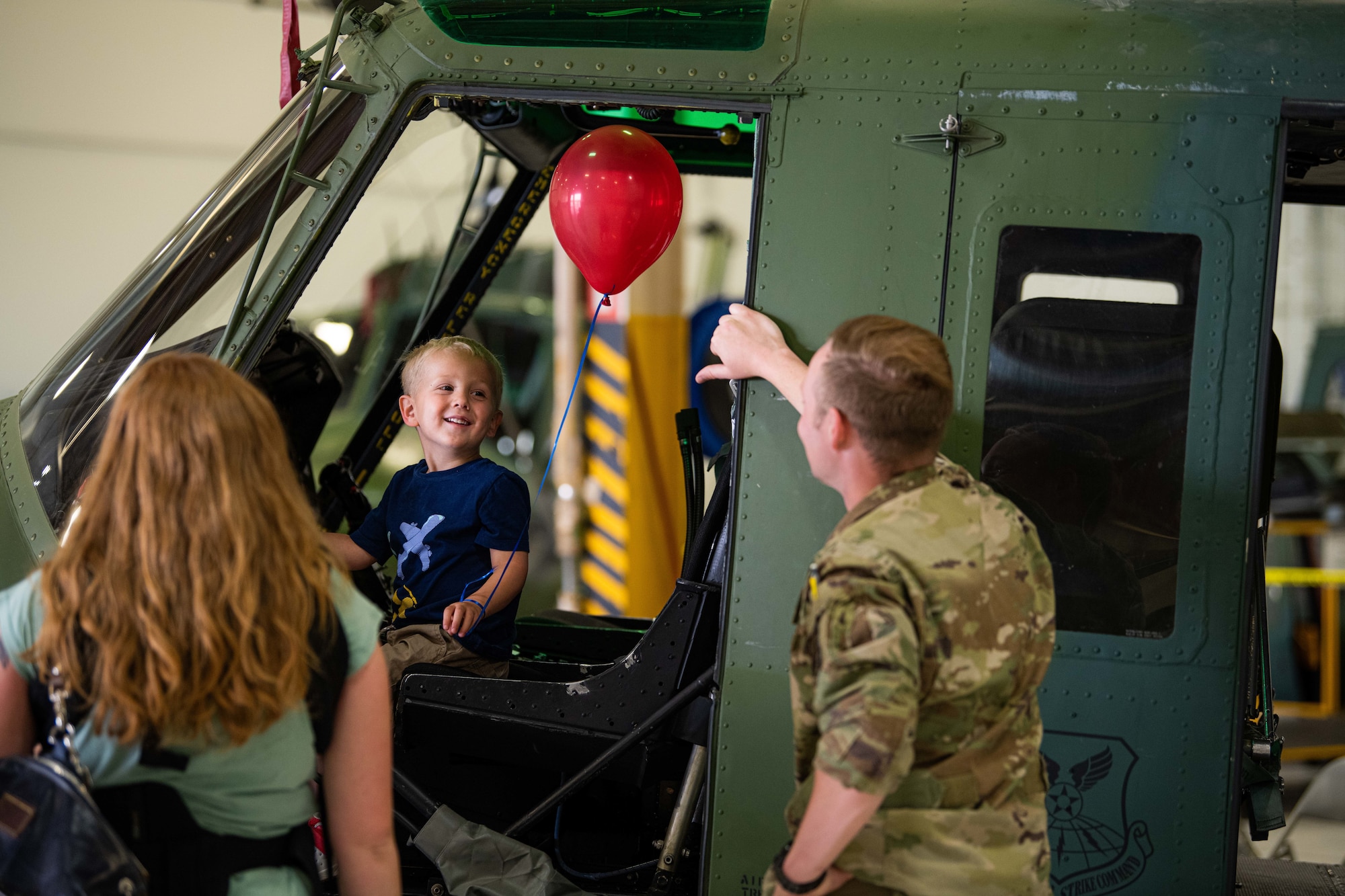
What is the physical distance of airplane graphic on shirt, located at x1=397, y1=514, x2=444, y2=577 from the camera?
9.89 ft

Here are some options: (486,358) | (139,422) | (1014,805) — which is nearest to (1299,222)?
(486,358)

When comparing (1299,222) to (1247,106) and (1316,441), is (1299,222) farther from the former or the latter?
(1247,106)

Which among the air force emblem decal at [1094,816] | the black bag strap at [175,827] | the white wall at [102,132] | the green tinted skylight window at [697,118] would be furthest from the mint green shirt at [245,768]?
the white wall at [102,132]

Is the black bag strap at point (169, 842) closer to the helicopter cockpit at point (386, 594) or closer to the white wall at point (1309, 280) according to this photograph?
the helicopter cockpit at point (386, 594)

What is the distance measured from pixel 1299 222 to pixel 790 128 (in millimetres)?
8993

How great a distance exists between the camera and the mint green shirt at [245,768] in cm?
146

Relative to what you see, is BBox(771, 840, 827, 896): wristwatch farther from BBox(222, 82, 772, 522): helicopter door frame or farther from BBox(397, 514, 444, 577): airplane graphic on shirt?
BBox(397, 514, 444, 577): airplane graphic on shirt

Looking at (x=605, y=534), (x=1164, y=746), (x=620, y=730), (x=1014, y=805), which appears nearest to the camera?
(x=1014, y=805)

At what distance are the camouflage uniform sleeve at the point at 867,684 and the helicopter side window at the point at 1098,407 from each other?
1.07 metres

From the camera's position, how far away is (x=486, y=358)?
3.15m

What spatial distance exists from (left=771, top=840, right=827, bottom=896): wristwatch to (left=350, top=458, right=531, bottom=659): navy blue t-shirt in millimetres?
1506

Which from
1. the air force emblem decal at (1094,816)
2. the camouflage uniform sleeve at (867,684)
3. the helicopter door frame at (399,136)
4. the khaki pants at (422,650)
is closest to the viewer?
the camouflage uniform sleeve at (867,684)

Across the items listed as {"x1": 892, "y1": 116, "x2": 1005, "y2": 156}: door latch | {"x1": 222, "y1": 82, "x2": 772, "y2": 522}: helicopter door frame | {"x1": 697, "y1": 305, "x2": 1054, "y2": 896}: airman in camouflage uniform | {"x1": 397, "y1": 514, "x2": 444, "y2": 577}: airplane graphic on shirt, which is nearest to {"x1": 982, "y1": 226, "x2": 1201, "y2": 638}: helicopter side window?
{"x1": 892, "y1": 116, "x2": 1005, "y2": 156}: door latch

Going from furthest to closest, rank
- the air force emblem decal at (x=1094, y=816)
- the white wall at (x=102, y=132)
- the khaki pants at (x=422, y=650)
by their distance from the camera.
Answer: the white wall at (x=102, y=132)
the khaki pants at (x=422, y=650)
the air force emblem decal at (x=1094, y=816)
